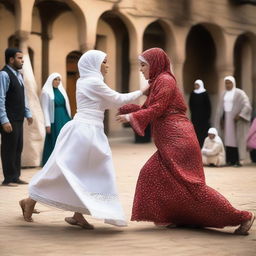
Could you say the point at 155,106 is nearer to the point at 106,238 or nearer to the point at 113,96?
the point at 113,96

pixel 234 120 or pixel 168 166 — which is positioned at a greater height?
pixel 168 166

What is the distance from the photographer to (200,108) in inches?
580

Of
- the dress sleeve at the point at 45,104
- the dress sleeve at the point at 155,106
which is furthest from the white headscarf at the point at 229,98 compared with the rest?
the dress sleeve at the point at 155,106

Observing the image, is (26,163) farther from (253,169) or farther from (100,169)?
(100,169)

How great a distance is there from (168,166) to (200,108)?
30.4 feet

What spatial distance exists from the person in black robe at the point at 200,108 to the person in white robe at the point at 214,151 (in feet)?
7.05

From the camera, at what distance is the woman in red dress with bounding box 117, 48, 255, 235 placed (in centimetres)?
545

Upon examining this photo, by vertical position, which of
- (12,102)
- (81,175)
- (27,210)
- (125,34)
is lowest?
(27,210)

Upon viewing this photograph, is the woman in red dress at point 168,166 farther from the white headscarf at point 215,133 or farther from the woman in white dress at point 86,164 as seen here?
the white headscarf at point 215,133

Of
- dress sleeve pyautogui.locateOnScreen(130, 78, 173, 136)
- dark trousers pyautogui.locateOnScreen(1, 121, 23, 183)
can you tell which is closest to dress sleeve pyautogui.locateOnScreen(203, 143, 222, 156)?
dark trousers pyautogui.locateOnScreen(1, 121, 23, 183)

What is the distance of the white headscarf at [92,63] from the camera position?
563 centimetres

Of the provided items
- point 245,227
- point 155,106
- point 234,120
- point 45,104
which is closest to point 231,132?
point 234,120

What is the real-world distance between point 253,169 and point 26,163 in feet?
13.2

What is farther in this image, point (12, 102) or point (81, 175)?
point (12, 102)
